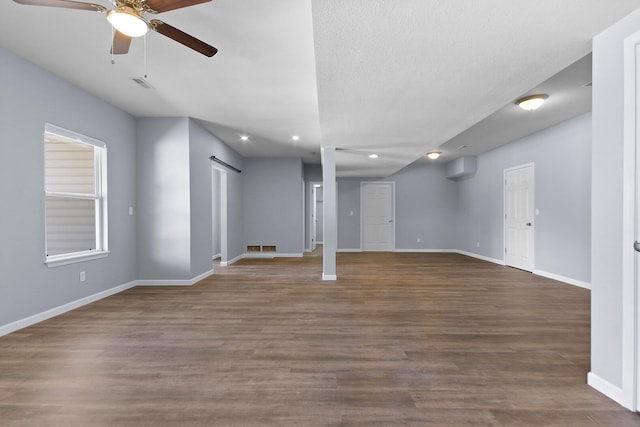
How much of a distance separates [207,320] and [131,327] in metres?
0.71

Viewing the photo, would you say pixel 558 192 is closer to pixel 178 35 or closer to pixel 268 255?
pixel 178 35

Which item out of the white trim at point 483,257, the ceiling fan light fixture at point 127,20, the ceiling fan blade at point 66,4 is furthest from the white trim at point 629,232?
the white trim at point 483,257

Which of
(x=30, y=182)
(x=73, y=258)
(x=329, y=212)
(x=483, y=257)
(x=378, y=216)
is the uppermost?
(x=30, y=182)

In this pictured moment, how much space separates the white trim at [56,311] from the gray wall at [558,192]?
6.85 meters

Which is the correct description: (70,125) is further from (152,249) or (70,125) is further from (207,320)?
(207,320)

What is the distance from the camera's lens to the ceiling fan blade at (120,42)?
7.24ft

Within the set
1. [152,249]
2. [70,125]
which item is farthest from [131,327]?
[70,125]

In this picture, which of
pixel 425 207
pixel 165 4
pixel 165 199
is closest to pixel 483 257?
pixel 425 207

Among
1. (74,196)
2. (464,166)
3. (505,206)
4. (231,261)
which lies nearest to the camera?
(74,196)

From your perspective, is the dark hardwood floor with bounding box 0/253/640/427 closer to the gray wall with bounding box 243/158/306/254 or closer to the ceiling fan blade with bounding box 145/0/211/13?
the ceiling fan blade with bounding box 145/0/211/13

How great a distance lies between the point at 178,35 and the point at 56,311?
3.31 m

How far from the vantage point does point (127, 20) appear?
6.19 feet

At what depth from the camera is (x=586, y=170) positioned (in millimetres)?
4652

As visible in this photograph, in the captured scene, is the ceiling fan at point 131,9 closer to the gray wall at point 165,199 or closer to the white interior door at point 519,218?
the gray wall at point 165,199
